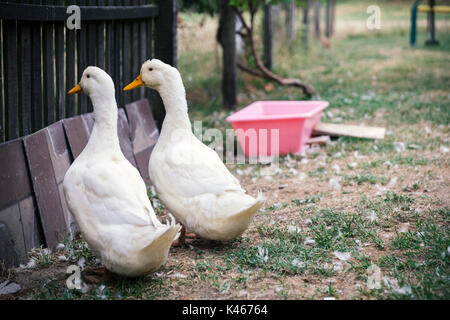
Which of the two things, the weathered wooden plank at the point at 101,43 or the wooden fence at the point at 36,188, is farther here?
the weathered wooden plank at the point at 101,43

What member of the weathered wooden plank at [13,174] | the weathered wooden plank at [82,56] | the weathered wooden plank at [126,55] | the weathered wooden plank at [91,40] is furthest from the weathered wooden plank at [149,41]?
the weathered wooden plank at [13,174]

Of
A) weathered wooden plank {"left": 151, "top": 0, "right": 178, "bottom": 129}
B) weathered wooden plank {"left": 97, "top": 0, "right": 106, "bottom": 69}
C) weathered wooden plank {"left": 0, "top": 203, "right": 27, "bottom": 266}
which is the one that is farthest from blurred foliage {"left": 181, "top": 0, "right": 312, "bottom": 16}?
weathered wooden plank {"left": 0, "top": 203, "right": 27, "bottom": 266}

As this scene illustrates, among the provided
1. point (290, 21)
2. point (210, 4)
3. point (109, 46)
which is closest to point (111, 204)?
point (109, 46)

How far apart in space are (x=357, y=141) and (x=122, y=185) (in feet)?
13.7

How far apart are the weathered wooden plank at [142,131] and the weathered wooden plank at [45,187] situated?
1392 millimetres

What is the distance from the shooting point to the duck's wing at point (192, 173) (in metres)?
3.63

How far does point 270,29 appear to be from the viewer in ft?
35.9

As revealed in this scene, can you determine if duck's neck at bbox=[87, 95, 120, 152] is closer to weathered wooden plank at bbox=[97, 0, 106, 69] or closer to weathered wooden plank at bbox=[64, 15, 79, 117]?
weathered wooden plank at bbox=[64, 15, 79, 117]

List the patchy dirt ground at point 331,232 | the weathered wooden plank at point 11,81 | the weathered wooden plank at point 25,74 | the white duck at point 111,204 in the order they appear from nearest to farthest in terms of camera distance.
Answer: the white duck at point 111,204 < the patchy dirt ground at point 331,232 < the weathered wooden plank at point 11,81 < the weathered wooden plank at point 25,74

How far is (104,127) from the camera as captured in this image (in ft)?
11.1

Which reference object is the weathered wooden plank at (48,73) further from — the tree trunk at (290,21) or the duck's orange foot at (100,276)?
the tree trunk at (290,21)

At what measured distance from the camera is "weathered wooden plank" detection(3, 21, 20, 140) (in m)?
3.66

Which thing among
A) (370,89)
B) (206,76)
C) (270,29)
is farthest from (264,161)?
(270,29)
